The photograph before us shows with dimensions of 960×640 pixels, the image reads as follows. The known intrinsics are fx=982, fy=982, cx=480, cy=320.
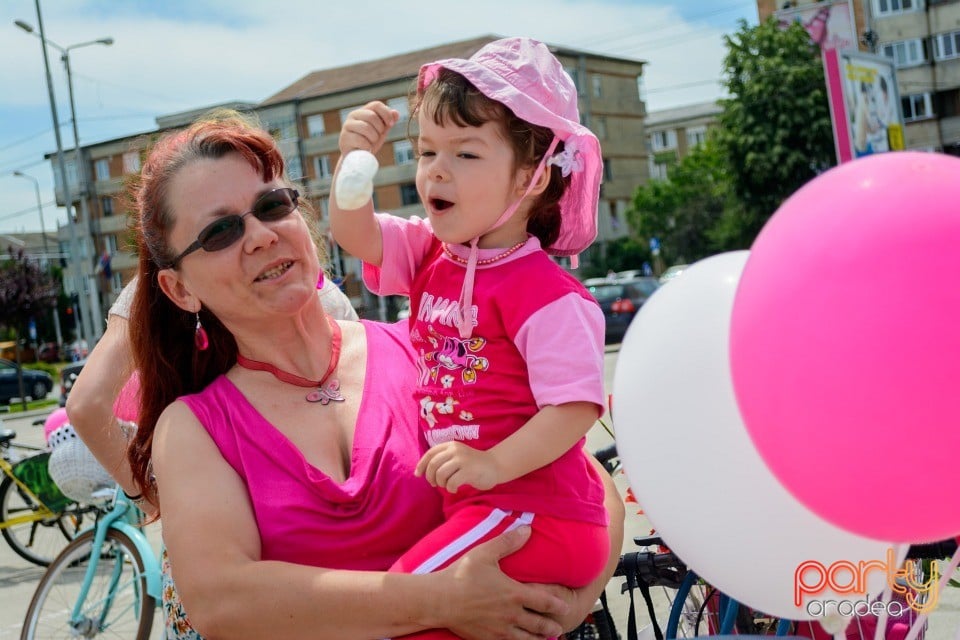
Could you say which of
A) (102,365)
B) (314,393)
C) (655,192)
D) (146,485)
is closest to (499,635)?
(314,393)

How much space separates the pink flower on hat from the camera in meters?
2.03

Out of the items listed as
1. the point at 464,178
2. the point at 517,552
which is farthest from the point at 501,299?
the point at 517,552

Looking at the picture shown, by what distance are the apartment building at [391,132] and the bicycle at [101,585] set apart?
147 feet

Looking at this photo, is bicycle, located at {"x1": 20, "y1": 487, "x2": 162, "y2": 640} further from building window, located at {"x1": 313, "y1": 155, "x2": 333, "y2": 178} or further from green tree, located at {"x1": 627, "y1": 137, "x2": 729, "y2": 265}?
building window, located at {"x1": 313, "y1": 155, "x2": 333, "y2": 178}

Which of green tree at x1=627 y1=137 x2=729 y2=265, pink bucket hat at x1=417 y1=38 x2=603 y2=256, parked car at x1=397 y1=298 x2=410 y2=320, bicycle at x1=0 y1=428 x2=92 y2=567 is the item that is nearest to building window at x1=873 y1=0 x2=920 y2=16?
green tree at x1=627 y1=137 x2=729 y2=265

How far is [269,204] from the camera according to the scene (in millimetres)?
2158

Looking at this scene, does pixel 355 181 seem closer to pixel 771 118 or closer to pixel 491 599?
pixel 491 599

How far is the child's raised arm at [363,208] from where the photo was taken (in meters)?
2.05

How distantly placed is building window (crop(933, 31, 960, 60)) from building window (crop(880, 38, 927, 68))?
0.56 metres

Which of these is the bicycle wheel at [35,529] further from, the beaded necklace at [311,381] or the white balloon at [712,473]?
the white balloon at [712,473]

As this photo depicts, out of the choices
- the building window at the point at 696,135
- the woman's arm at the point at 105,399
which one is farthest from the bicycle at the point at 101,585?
the building window at the point at 696,135

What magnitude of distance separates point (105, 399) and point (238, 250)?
1223 mm

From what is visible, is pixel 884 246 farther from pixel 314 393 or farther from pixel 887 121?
pixel 887 121

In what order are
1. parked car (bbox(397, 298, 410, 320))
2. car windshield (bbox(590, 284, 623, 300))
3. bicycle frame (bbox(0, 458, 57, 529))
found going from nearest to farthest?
parked car (bbox(397, 298, 410, 320)), bicycle frame (bbox(0, 458, 57, 529)), car windshield (bbox(590, 284, 623, 300))
